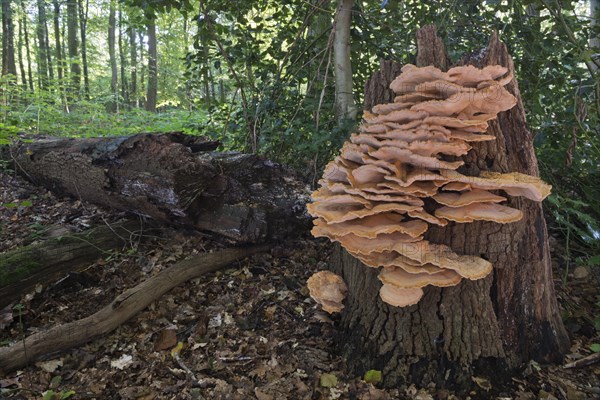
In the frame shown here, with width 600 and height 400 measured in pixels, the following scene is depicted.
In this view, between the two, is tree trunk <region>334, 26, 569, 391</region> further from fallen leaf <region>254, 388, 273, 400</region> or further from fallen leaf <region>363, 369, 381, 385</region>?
fallen leaf <region>254, 388, 273, 400</region>

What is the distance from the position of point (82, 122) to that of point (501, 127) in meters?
12.4

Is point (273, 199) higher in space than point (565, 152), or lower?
lower

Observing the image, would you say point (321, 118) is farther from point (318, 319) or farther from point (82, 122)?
point (82, 122)

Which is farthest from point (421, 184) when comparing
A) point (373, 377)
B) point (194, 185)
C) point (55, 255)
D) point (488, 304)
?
point (55, 255)

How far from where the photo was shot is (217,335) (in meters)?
2.97

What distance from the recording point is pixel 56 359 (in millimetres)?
2732

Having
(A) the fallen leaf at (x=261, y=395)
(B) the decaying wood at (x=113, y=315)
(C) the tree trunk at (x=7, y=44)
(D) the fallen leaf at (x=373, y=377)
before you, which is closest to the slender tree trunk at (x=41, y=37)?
(C) the tree trunk at (x=7, y=44)

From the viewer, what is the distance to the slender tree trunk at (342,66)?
14.0 feet

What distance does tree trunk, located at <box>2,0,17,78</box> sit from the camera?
48.8ft

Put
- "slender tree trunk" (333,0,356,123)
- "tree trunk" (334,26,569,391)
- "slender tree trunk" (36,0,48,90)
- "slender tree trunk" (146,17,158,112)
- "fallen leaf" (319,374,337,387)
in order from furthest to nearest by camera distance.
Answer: "slender tree trunk" (36,0,48,90) → "slender tree trunk" (146,17,158,112) → "slender tree trunk" (333,0,356,123) → "fallen leaf" (319,374,337,387) → "tree trunk" (334,26,569,391)

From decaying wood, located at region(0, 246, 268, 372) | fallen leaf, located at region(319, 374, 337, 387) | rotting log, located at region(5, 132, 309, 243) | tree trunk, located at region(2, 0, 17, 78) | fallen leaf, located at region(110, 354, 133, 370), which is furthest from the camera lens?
tree trunk, located at region(2, 0, 17, 78)

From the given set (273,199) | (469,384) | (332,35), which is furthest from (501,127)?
(332,35)

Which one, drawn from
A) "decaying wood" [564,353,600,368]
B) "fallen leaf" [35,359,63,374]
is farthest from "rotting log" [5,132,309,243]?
"decaying wood" [564,353,600,368]

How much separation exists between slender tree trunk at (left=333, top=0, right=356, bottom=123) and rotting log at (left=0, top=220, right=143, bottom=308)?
2633mm
